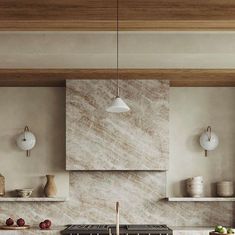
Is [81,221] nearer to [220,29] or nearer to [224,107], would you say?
[224,107]

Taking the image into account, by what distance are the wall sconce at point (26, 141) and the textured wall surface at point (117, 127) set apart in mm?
584

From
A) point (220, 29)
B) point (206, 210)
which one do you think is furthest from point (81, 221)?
point (220, 29)

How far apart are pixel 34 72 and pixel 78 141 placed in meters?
1.08

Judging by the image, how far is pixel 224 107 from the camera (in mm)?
7641

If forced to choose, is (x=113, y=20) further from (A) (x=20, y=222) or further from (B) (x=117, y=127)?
(A) (x=20, y=222)

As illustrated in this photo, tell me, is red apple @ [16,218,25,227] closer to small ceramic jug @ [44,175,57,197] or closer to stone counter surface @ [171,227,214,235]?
small ceramic jug @ [44,175,57,197]

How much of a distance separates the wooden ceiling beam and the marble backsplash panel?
51.2 inches

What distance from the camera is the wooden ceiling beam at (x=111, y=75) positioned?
6.68 metres

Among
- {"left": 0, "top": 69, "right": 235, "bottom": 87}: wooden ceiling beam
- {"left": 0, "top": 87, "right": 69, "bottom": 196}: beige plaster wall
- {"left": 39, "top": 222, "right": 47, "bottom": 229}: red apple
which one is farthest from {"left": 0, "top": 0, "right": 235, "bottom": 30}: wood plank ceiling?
{"left": 39, "top": 222, "right": 47, "bottom": 229}: red apple

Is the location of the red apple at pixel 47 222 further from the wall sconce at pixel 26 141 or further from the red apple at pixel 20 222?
the wall sconce at pixel 26 141

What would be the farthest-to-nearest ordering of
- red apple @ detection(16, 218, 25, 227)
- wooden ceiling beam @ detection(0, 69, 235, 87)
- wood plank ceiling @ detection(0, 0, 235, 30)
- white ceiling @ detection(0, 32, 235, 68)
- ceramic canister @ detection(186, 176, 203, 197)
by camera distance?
ceramic canister @ detection(186, 176, 203, 197) < red apple @ detection(16, 218, 25, 227) < wooden ceiling beam @ detection(0, 69, 235, 87) < white ceiling @ detection(0, 32, 235, 68) < wood plank ceiling @ detection(0, 0, 235, 30)

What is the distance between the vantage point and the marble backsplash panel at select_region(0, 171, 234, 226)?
7.39 m

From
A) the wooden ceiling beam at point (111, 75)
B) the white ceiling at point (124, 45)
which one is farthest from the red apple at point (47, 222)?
the white ceiling at point (124, 45)

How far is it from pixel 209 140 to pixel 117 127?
4.14 feet
